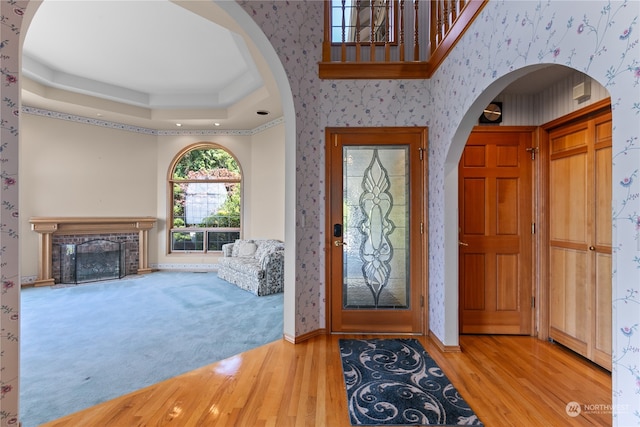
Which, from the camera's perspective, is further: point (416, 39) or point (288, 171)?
point (416, 39)

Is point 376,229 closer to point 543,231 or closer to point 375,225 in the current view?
point 375,225

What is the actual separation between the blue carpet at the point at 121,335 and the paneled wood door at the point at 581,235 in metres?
2.67

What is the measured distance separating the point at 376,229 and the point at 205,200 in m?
4.70

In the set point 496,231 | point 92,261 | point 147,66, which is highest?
point 147,66

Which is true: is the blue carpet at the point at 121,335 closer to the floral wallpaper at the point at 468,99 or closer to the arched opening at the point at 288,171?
the arched opening at the point at 288,171

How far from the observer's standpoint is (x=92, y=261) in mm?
5465

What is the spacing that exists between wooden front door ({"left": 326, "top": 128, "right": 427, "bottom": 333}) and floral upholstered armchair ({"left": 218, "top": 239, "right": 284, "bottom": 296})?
6.10ft

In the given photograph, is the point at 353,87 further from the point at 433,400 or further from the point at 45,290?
the point at 45,290

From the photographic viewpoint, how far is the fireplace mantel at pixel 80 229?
198 inches

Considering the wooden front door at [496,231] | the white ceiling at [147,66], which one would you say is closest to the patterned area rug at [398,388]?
the wooden front door at [496,231]

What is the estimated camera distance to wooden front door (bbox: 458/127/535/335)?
9.20 feet

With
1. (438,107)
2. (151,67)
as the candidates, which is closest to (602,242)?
(438,107)

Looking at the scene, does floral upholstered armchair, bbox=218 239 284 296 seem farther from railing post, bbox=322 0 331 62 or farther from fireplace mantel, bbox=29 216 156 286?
railing post, bbox=322 0 331 62

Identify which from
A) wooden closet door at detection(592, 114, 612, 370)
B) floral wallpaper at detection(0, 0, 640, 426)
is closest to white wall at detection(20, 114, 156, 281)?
floral wallpaper at detection(0, 0, 640, 426)
